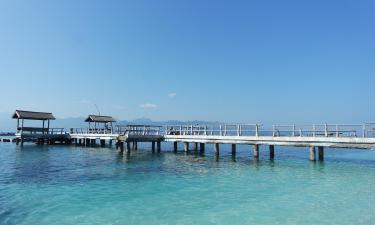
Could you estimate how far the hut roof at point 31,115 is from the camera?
1909 inches

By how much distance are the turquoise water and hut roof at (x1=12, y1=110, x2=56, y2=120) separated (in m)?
27.8

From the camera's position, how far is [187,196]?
49.0 feet

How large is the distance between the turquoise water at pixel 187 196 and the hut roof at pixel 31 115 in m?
27.8

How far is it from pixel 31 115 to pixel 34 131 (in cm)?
256

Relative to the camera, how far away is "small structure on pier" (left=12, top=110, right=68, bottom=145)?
48.8 m

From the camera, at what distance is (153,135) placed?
3675 centimetres

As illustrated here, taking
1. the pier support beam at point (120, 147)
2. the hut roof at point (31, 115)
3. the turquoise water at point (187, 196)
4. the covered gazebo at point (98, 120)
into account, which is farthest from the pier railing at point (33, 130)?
the turquoise water at point (187, 196)

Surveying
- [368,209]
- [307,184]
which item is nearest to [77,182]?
[307,184]

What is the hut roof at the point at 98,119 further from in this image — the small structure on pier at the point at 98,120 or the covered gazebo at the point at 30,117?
the covered gazebo at the point at 30,117

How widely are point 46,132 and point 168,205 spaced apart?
44974 millimetres

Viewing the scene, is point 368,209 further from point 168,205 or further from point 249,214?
point 168,205

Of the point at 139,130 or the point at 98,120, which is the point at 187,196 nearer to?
the point at 139,130

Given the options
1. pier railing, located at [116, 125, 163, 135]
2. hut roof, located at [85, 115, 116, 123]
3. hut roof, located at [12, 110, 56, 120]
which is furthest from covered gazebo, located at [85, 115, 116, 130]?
pier railing, located at [116, 125, 163, 135]

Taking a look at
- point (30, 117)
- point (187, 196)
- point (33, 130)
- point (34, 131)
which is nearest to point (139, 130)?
point (30, 117)
